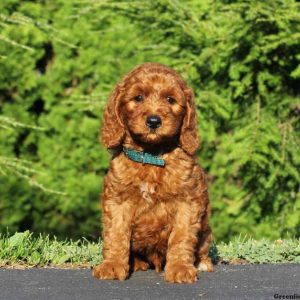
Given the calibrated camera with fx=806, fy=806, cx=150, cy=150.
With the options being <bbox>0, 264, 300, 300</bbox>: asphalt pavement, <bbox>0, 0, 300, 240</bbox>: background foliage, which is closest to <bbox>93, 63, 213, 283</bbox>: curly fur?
<bbox>0, 264, 300, 300</bbox>: asphalt pavement

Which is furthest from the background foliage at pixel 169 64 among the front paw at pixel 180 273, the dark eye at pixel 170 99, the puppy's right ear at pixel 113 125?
the front paw at pixel 180 273

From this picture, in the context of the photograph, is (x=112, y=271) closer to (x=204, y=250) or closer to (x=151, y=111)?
(x=204, y=250)

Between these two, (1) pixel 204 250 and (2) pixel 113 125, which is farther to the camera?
(1) pixel 204 250

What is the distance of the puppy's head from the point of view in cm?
489

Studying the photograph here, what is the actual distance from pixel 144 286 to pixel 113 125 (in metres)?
1.07

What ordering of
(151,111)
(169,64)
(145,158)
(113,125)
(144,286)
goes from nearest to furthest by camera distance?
1. (144,286)
2. (151,111)
3. (145,158)
4. (113,125)
5. (169,64)

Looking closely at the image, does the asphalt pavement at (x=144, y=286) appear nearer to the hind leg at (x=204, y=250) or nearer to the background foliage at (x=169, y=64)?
the hind leg at (x=204, y=250)

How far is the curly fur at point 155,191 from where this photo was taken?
491 cm

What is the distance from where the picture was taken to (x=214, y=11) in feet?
28.0

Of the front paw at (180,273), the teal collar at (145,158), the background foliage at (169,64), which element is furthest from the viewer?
the background foliage at (169,64)

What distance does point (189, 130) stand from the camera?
5188 mm

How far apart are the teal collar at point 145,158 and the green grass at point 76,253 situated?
931 mm

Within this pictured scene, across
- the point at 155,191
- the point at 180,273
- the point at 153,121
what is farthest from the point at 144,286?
the point at 153,121

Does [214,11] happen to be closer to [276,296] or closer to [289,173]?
[289,173]
